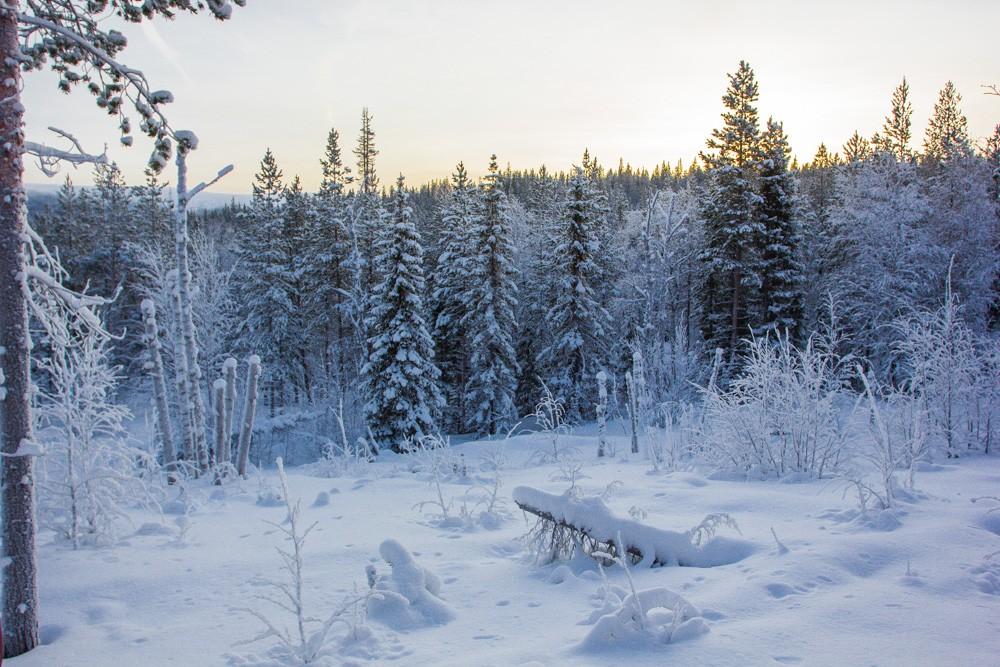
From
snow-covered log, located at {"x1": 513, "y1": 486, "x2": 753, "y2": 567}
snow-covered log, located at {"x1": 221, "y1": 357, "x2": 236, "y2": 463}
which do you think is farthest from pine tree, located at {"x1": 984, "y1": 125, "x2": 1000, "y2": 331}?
snow-covered log, located at {"x1": 221, "y1": 357, "x2": 236, "y2": 463}

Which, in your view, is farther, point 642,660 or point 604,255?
point 604,255

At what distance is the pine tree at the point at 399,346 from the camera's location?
2491 cm

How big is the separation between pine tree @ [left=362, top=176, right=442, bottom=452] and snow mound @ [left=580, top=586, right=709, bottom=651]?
21.4 m

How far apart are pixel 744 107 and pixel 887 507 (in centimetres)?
2580

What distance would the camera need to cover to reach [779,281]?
1038 inches

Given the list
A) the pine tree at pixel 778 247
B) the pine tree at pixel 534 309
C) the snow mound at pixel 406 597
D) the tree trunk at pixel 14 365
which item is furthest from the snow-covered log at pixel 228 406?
the pine tree at pixel 778 247

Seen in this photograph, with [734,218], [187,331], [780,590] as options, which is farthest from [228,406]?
[734,218]

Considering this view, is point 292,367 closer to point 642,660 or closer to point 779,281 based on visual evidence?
point 779,281

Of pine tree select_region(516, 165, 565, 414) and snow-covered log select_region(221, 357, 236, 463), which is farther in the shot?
pine tree select_region(516, 165, 565, 414)

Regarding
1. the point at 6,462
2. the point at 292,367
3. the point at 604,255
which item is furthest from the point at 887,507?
the point at 292,367

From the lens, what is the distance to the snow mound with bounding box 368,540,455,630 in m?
4.36

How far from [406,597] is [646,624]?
73.2 inches

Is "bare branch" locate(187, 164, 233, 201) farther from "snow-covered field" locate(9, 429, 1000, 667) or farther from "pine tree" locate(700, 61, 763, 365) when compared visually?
"pine tree" locate(700, 61, 763, 365)

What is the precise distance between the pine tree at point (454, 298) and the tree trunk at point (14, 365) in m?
25.5
